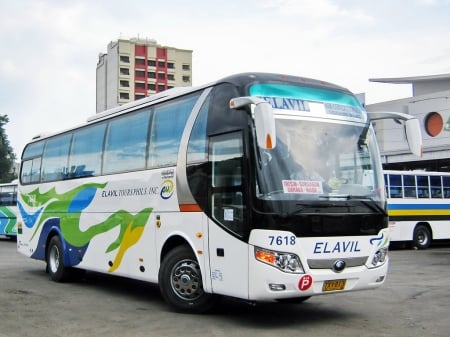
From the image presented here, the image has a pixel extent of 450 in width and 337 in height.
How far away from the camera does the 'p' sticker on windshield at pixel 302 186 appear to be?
7.37 meters

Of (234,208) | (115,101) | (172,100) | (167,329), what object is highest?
(115,101)

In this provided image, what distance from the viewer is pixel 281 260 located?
7180 millimetres

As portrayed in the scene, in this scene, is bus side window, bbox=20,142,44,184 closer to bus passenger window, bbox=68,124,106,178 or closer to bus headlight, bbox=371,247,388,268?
bus passenger window, bbox=68,124,106,178

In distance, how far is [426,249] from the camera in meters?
22.1

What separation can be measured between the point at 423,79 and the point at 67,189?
41393mm

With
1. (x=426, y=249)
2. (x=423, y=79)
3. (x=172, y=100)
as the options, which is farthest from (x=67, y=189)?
(x=423, y=79)

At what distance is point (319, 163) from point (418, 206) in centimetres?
1538

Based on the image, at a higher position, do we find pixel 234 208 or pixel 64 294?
pixel 234 208

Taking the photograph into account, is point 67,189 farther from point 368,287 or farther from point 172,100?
point 368,287

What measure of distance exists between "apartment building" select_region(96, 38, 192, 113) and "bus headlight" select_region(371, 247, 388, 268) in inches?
4113

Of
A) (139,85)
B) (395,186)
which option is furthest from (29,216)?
(139,85)

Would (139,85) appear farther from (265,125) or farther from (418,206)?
(265,125)

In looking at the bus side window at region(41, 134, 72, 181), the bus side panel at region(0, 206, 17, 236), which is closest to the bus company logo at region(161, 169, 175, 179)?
the bus side window at region(41, 134, 72, 181)

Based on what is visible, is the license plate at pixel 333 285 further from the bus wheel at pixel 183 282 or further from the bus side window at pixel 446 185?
the bus side window at pixel 446 185
